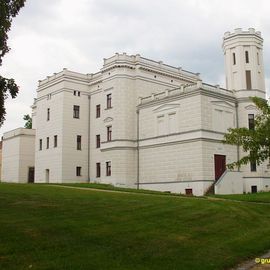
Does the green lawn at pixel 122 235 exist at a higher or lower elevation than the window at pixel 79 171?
lower

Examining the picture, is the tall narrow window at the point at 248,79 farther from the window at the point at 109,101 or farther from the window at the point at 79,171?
the window at the point at 79,171

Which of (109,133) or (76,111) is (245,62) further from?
(76,111)

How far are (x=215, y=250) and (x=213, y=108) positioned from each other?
1247 inches

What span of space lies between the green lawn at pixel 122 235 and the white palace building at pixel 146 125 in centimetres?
2182

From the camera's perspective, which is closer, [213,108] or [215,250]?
[215,250]

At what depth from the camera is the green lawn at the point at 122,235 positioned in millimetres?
10828

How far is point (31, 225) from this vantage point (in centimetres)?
1406

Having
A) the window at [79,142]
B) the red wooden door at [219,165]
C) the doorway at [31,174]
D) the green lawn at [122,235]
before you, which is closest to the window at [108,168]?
the window at [79,142]

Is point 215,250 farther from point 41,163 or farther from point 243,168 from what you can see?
point 41,163

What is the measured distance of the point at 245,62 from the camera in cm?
4791

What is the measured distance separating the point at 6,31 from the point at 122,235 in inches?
328

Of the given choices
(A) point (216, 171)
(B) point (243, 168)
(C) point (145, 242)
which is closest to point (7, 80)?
(C) point (145, 242)

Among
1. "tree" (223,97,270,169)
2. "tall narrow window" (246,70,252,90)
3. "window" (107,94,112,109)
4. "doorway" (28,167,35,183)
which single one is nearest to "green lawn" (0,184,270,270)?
"tree" (223,97,270,169)

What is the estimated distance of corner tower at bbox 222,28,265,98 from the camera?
1868 inches
